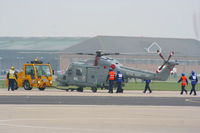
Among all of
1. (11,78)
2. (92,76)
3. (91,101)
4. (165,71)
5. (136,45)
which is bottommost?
(91,101)

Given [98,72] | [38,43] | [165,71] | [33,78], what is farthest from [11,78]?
[38,43]

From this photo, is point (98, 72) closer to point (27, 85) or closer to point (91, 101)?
point (27, 85)

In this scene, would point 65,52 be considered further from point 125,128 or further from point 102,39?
point 125,128

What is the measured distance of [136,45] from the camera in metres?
143

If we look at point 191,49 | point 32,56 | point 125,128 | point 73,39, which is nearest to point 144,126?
point 125,128

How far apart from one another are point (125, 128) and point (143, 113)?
18.8 feet

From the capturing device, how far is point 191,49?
145125 mm

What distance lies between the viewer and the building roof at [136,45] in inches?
5502

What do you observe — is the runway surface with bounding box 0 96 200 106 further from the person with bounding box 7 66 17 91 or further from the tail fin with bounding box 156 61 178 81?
the tail fin with bounding box 156 61 178 81

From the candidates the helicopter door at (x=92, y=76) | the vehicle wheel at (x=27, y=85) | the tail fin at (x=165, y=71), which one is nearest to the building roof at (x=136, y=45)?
the vehicle wheel at (x=27, y=85)

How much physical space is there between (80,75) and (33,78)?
3.26 m

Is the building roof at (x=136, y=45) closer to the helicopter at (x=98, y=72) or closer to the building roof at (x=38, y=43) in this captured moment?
the building roof at (x=38, y=43)

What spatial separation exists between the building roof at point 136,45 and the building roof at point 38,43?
2444 cm

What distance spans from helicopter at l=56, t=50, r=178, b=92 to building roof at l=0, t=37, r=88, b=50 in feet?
395
